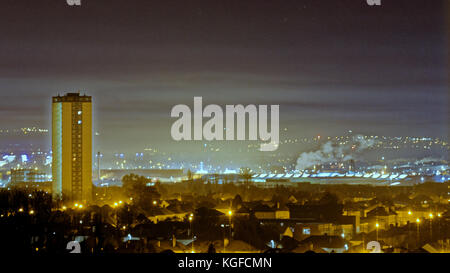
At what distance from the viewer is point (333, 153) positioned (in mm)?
67812

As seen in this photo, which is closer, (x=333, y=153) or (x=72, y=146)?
(x=72, y=146)

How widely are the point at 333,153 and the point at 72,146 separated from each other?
134 ft

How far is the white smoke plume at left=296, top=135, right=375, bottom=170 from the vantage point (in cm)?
6562

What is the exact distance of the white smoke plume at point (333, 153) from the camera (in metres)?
65.6

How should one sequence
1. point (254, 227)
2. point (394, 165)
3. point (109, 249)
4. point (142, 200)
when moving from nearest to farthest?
point (109, 249), point (254, 227), point (142, 200), point (394, 165)

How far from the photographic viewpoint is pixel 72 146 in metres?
30.4

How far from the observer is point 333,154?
67875mm

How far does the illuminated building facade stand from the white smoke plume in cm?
3567

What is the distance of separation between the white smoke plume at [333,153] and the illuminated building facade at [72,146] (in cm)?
3567

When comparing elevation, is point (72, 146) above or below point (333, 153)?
above

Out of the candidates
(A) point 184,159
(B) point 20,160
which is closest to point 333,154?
(A) point 184,159
